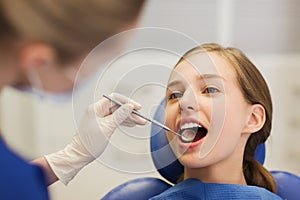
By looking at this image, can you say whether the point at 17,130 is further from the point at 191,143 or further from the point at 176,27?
the point at 176,27

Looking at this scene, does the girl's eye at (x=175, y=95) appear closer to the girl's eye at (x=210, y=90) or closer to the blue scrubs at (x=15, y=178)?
the girl's eye at (x=210, y=90)

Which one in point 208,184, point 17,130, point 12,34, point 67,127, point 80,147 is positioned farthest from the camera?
point 67,127

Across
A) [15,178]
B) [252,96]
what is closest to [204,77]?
[252,96]

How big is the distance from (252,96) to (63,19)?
2.27 ft

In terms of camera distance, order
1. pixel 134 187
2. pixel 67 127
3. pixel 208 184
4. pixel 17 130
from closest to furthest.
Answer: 1. pixel 17 130
2. pixel 208 184
3. pixel 134 187
4. pixel 67 127

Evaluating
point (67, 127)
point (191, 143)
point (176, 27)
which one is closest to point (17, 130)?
point (191, 143)

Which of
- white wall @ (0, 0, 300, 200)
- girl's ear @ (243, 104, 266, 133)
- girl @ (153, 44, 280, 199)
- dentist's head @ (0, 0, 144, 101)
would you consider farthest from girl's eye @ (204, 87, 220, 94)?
white wall @ (0, 0, 300, 200)

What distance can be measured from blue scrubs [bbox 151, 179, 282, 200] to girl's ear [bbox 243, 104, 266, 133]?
13cm

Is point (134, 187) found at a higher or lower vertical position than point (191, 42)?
lower

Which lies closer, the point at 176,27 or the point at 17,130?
the point at 17,130

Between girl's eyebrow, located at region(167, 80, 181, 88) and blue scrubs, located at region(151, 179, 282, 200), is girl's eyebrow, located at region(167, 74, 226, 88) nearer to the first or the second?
girl's eyebrow, located at region(167, 80, 181, 88)

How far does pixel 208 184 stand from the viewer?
3.70 feet

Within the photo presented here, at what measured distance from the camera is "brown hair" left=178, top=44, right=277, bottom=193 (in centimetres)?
112

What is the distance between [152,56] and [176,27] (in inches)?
42.3
